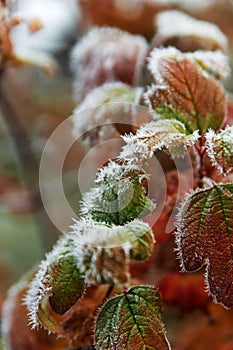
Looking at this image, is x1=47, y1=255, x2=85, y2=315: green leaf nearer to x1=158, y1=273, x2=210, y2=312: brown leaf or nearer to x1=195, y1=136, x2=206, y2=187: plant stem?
x1=195, y1=136, x2=206, y2=187: plant stem

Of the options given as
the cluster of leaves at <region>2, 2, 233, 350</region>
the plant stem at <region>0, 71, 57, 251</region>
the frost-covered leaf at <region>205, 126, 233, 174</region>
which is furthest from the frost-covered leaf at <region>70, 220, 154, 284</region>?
the plant stem at <region>0, 71, 57, 251</region>

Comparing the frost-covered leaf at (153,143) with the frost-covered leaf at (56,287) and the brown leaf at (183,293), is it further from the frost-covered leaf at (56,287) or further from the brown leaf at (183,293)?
the brown leaf at (183,293)

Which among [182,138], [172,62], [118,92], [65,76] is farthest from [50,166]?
[182,138]

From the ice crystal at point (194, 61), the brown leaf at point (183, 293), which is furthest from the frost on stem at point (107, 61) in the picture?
the brown leaf at point (183, 293)

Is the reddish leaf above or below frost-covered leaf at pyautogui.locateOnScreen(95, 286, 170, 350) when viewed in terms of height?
below

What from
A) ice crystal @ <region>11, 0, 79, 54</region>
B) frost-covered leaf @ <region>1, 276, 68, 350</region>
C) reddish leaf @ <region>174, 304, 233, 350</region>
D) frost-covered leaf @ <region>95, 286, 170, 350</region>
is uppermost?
ice crystal @ <region>11, 0, 79, 54</region>

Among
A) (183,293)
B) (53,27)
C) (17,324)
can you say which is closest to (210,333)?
(183,293)

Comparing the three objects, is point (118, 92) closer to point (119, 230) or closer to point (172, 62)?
point (172, 62)
